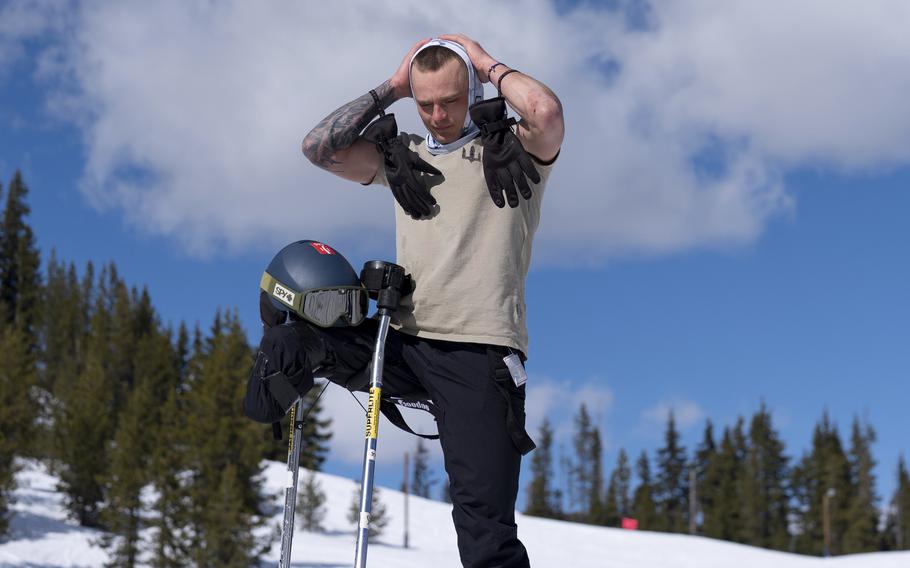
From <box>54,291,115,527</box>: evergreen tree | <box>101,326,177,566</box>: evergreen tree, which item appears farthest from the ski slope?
<box>101,326,177,566</box>: evergreen tree

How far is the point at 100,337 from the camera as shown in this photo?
288 feet

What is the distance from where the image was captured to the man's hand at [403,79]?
184 inches

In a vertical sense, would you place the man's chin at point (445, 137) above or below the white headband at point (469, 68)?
below

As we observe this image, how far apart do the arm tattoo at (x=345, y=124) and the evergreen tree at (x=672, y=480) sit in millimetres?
103967

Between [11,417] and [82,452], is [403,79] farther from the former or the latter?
[82,452]

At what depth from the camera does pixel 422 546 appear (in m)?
57.9

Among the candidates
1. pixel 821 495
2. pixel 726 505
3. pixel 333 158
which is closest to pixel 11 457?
pixel 333 158

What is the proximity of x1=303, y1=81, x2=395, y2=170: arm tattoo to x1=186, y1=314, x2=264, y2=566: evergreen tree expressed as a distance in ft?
132

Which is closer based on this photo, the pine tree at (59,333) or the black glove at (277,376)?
the black glove at (277,376)

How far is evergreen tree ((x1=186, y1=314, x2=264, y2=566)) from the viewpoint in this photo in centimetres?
4266

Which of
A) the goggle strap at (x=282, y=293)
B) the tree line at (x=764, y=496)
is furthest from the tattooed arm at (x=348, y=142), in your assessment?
the tree line at (x=764, y=496)

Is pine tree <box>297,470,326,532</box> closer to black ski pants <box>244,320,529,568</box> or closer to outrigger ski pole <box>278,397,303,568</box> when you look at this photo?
outrigger ski pole <box>278,397,303,568</box>

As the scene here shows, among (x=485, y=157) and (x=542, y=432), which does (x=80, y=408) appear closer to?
(x=485, y=157)

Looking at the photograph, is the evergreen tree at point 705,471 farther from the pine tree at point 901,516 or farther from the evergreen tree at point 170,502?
the evergreen tree at point 170,502
